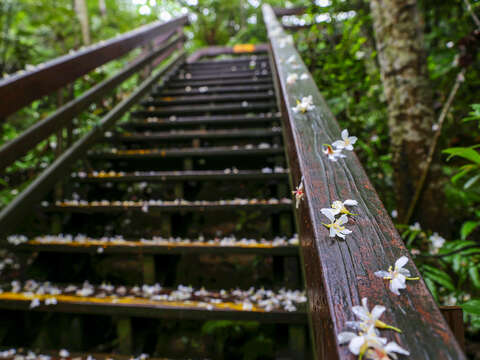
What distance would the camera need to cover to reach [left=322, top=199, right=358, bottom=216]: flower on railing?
735 mm

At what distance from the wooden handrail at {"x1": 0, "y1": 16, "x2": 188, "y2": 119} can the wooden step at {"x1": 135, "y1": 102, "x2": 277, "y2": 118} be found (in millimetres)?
794

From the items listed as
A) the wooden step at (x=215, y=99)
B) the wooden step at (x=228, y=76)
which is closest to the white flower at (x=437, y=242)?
the wooden step at (x=215, y=99)

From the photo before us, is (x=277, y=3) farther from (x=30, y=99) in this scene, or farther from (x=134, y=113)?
(x=30, y=99)

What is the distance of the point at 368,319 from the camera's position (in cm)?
49

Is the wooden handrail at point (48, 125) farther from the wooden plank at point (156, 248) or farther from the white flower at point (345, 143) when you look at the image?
the white flower at point (345, 143)

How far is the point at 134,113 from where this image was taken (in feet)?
12.0

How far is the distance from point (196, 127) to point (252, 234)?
5.85 ft

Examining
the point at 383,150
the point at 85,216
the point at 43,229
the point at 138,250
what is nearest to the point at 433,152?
the point at 383,150

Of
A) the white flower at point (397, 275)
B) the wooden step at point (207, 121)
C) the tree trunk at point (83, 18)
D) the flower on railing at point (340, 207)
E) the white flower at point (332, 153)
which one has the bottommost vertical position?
the white flower at point (397, 275)

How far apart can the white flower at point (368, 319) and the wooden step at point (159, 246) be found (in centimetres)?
126

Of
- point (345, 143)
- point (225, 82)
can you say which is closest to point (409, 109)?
point (345, 143)

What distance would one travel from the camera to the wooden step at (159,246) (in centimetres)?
178

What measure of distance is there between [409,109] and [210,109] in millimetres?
2171

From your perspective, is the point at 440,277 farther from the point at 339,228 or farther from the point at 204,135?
the point at 204,135
